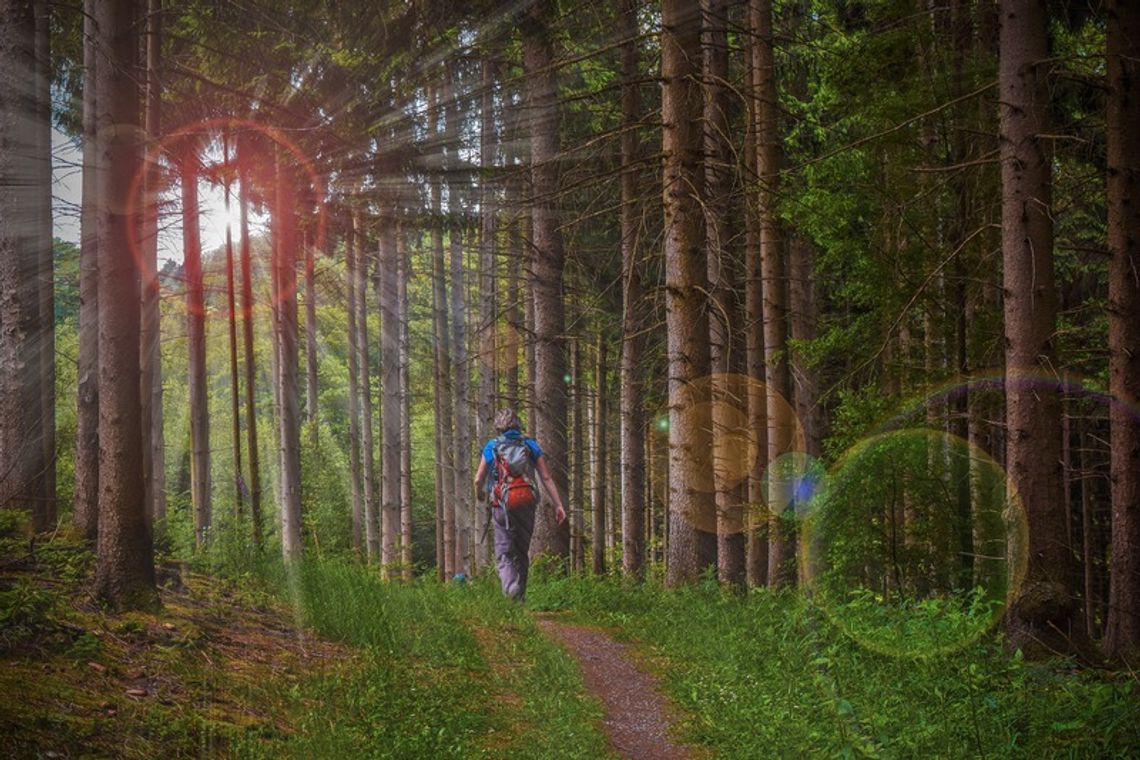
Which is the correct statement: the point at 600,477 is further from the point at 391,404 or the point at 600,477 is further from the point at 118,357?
the point at 118,357

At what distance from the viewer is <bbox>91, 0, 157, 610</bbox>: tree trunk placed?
6.58m

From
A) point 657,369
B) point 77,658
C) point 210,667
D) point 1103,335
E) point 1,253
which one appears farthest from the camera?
point 657,369

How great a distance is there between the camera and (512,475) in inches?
416

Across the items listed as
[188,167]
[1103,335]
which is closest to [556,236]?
[188,167]

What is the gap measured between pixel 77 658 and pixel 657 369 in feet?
57.7

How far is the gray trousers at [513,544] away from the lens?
10.4m

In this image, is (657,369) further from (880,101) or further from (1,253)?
(1,253)

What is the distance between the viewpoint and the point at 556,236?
1378 cm

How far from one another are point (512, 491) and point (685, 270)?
3.28 meters

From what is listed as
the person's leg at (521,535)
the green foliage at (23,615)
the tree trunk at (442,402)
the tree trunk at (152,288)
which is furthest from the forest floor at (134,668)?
the tree trunk at (442,402)

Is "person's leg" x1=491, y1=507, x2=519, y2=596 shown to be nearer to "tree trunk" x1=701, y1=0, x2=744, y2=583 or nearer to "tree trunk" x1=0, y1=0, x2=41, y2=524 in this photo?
"tree trunk" x1=701, y1=0, x2=744, y2=583

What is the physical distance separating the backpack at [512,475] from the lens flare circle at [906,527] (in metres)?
3.34

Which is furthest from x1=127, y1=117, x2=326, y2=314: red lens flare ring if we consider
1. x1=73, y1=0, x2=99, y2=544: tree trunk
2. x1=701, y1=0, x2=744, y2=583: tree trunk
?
x1=701, y1=0, x2=744, y2=583: tree trunk

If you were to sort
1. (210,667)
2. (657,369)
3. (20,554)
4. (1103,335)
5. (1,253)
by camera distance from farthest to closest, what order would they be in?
(657,369) → (1103,335) → (1,253) → (20,554) → (210,667)
